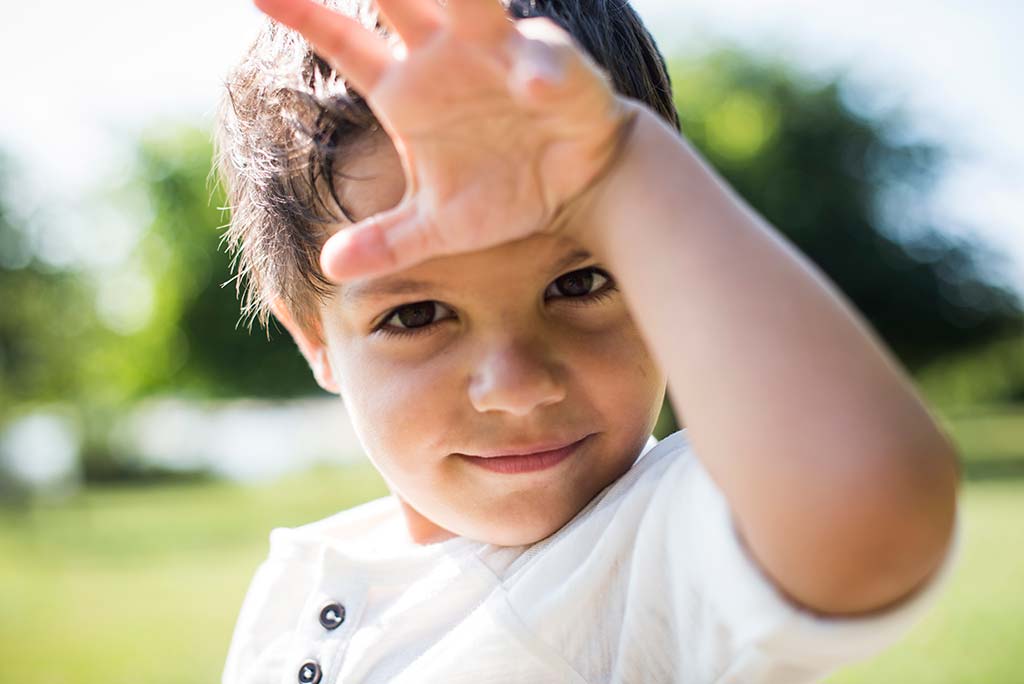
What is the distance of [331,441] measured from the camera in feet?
69.9

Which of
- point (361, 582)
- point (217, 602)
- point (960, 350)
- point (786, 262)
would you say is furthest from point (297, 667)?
point (960, 350)

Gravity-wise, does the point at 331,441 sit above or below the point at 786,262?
below

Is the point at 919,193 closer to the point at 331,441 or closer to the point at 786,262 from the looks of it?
the point at 331,441

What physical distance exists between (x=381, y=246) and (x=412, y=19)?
0.21m

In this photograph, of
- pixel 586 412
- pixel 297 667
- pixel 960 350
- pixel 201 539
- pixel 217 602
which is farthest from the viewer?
pixel 960 350

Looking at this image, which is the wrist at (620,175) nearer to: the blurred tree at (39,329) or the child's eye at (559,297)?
the child's eye at (559,297)

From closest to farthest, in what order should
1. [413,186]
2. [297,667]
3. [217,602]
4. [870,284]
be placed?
[413,186] → [297,667] → [217,602] → [870,284]

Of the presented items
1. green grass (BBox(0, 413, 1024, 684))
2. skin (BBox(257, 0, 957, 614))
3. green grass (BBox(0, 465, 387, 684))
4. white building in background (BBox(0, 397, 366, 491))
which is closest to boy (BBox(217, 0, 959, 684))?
skin (BBox(257, 0, 957, 614))

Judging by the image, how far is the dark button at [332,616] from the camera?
4.76ft

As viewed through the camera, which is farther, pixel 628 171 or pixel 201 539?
pixel 201 539

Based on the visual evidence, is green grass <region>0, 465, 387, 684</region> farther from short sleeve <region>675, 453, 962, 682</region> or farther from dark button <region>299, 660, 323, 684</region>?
short sleeve <region>675, 453, 962, 682</region>

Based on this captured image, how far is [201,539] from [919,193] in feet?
57.3

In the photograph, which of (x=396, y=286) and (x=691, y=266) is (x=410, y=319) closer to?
(x=396, y=286)

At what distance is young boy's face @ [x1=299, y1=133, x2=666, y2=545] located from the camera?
1.16 metres
